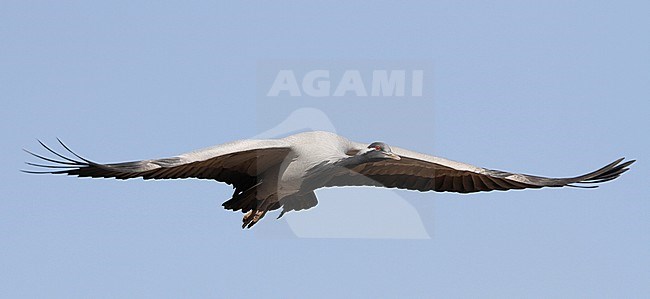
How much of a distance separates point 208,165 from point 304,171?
128 centimetres

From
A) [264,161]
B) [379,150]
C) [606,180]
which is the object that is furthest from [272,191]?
[606,180]

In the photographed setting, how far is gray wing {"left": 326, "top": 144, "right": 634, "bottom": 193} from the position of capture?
57.1 feet

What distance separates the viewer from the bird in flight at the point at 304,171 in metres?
16.2

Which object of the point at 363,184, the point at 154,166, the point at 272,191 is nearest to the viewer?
the point at 154,166

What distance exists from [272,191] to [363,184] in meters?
1.74

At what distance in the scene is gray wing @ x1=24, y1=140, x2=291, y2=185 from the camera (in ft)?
51.6

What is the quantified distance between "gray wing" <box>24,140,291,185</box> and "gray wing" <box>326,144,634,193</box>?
112cm

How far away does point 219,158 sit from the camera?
16625 millimetres

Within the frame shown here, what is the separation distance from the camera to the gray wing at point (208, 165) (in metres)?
15.7

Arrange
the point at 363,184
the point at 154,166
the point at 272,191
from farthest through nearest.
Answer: the point at 363,184
the point at 272,191
the point at 154,166

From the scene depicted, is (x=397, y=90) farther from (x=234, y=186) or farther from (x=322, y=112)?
(x=234, y=186)

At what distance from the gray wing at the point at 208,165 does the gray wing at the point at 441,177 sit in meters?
1.12

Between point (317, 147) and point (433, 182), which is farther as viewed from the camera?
point (433, 182)

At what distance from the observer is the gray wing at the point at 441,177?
17.4 metres
